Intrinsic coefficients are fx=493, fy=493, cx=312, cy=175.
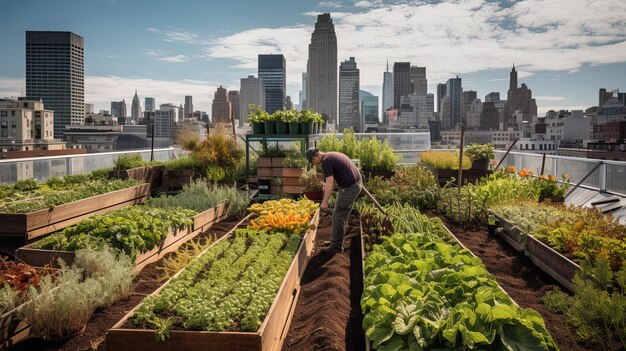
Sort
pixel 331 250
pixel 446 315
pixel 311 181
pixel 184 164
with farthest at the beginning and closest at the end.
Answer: pixel 184 164 < pixel 311 181 < pixel 331 250 < pixel 446 315

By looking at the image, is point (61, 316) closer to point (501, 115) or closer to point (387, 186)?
point (387, 186)

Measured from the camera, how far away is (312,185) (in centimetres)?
930

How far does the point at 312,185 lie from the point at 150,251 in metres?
3.96

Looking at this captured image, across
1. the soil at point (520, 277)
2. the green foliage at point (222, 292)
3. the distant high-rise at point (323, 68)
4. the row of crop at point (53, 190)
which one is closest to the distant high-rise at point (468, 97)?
the distant high-rise at point (323, 68)

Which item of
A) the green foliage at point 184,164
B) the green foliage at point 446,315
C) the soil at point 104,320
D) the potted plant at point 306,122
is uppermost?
the potted plant at point 306,122

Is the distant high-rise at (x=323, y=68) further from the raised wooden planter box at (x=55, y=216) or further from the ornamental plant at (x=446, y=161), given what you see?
the raised wooden planter box at (x=55, y=216)

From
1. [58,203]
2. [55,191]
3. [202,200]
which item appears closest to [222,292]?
[58,203]

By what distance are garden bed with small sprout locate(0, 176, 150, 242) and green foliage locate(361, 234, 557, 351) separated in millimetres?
4716

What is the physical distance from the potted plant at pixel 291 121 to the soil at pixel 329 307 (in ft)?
13.8

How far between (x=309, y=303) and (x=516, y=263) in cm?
291

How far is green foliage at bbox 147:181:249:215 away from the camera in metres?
8.05

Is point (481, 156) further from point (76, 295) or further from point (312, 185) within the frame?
point (76, 295)

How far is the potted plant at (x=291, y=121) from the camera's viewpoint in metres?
10.5

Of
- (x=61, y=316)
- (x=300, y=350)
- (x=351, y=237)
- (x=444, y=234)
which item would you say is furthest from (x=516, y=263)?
(x=61, y=316)
